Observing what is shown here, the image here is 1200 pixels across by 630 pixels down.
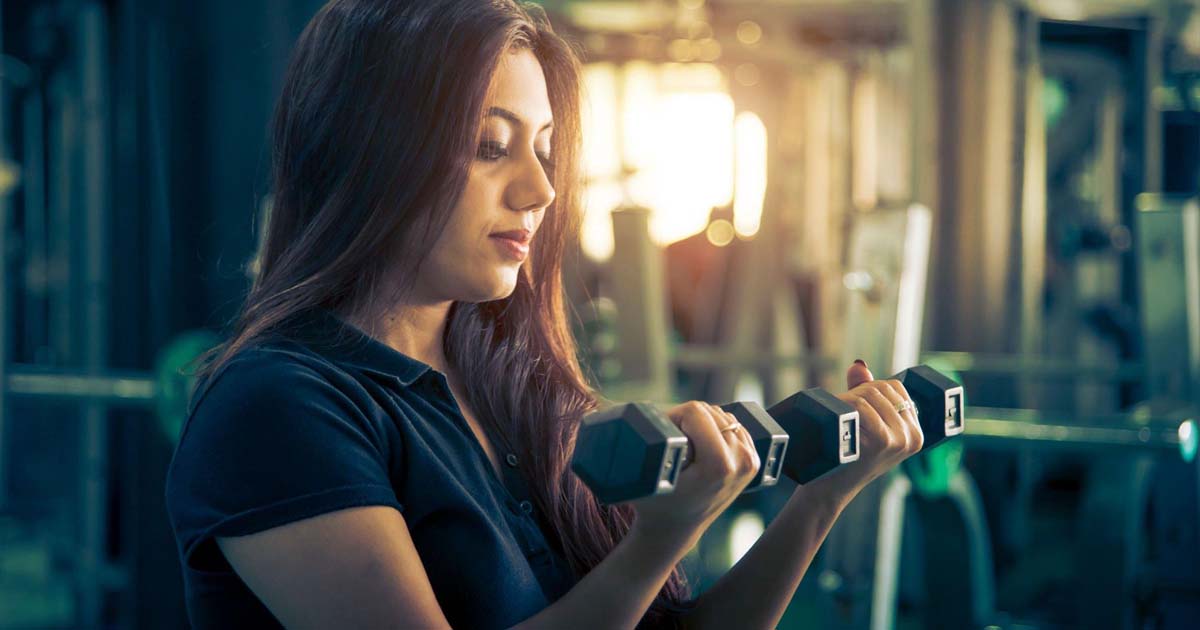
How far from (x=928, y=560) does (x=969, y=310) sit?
1.47 meters

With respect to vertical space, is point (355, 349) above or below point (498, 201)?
below

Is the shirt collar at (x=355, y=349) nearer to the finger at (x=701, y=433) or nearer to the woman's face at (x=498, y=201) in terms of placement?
the woman's face at (x=498, y=201)

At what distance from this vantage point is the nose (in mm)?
1050

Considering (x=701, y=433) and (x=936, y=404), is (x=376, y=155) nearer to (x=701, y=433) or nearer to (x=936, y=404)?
(x=701, y=433)

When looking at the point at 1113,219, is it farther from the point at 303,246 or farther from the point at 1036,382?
the point at 303,246

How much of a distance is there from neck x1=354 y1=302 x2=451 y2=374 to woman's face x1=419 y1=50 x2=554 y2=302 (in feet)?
0.09

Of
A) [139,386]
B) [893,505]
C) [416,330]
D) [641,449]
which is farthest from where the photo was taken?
[139,386]

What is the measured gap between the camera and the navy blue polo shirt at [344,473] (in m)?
0.86

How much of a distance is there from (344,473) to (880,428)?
18.0 inches

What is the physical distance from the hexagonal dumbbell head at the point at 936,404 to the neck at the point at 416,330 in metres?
0.44

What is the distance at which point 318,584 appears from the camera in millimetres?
854

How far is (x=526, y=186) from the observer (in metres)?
1.05

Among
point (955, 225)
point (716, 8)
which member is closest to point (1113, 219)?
point (955, 225)

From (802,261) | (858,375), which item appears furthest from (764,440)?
(802,261)
